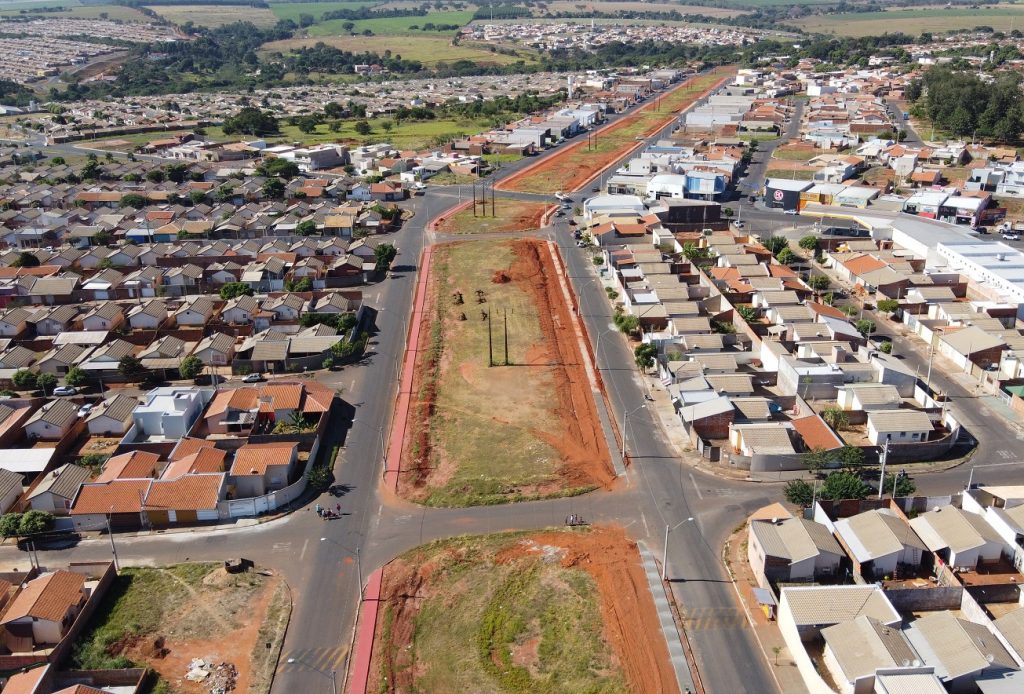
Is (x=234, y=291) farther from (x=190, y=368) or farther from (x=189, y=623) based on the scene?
(x=189, y=623)

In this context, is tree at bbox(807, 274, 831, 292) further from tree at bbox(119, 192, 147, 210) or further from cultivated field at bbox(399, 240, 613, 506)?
tree at bbox(119, 192, 147, 210)

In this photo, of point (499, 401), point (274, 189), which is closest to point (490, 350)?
point (499, 401)

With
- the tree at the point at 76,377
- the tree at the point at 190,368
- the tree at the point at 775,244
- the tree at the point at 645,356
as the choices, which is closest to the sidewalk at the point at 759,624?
the tree at the point at 645,356

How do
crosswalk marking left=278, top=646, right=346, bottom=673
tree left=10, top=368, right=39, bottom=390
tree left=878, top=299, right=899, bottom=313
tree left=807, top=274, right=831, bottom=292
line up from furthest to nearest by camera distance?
1. tree left=807, top=274, right=831, bottom=292
2. tree left=878, top=299, right=899, bottom=313
3. tree left=10, top=368, right=39, bottom=390
4. crosswalk marking left=278, top=646, right=346, bottom=673

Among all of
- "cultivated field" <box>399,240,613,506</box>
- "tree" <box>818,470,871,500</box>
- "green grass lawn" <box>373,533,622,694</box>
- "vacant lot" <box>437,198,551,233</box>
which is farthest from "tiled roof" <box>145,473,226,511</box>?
"vacant lot" <box>437,198,551,233</box>

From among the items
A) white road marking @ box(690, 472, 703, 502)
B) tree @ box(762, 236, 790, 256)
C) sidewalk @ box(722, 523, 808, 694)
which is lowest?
white road marking @ box(690, 472, 703, 502)

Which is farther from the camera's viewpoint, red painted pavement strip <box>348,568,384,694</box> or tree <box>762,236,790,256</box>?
tree <box>762,236,790,256</box>

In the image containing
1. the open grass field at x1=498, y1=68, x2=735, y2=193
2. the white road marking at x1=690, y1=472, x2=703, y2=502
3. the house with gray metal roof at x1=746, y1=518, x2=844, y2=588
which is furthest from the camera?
the open grass field at x1=498, y1=68, x2=735, y2=193
